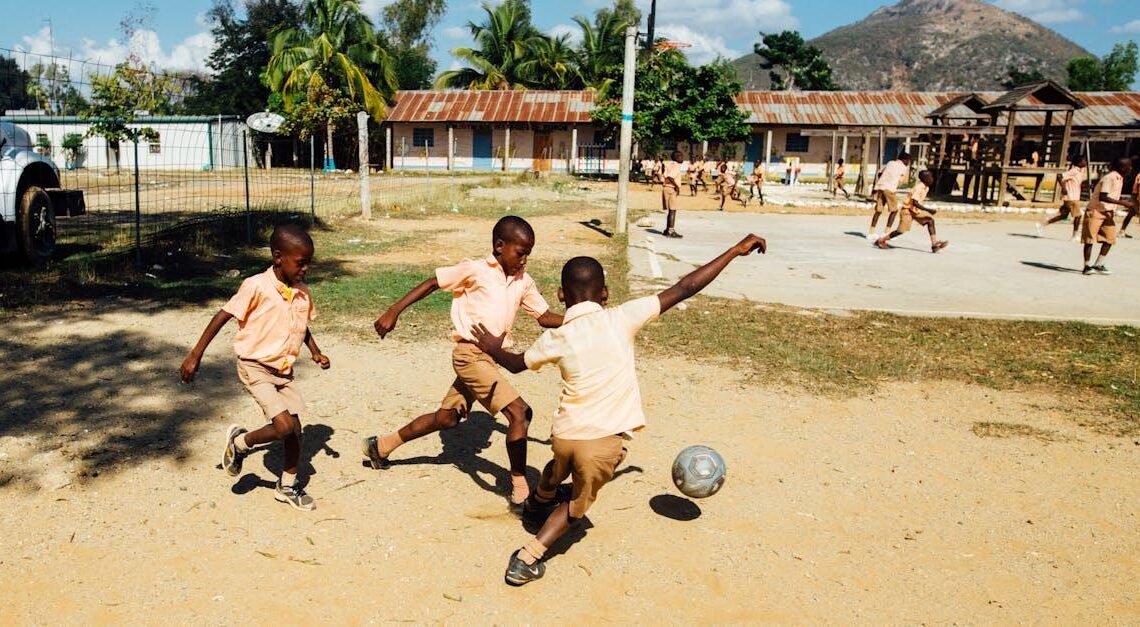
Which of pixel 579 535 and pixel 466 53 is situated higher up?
pixel 466 53

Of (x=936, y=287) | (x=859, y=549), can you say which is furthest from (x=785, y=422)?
(x=936, y=287)

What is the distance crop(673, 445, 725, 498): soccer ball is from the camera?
13.0 feet

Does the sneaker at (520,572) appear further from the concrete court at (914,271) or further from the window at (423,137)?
the window at (423,137)

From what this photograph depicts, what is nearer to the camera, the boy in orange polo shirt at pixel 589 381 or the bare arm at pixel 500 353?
the boy in orange polo shirt at pixel 589 381

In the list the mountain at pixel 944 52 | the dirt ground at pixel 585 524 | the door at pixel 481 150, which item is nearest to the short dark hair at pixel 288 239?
the dirt ground at pixel 585 524

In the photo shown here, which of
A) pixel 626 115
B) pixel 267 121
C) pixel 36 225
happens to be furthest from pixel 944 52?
pixel 36 225

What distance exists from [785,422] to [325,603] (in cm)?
329

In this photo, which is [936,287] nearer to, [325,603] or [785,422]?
[785,422]

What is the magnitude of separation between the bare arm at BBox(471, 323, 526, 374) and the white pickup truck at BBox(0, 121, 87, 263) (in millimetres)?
8464

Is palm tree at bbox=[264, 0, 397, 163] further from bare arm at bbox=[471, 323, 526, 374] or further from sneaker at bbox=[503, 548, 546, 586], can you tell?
sneaker at bbox=[503, 548, 546, 586]

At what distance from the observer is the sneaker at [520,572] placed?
132 inches

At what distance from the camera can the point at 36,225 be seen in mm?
9969

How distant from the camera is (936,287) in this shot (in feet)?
34.4

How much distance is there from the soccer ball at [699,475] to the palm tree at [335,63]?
119 ft
